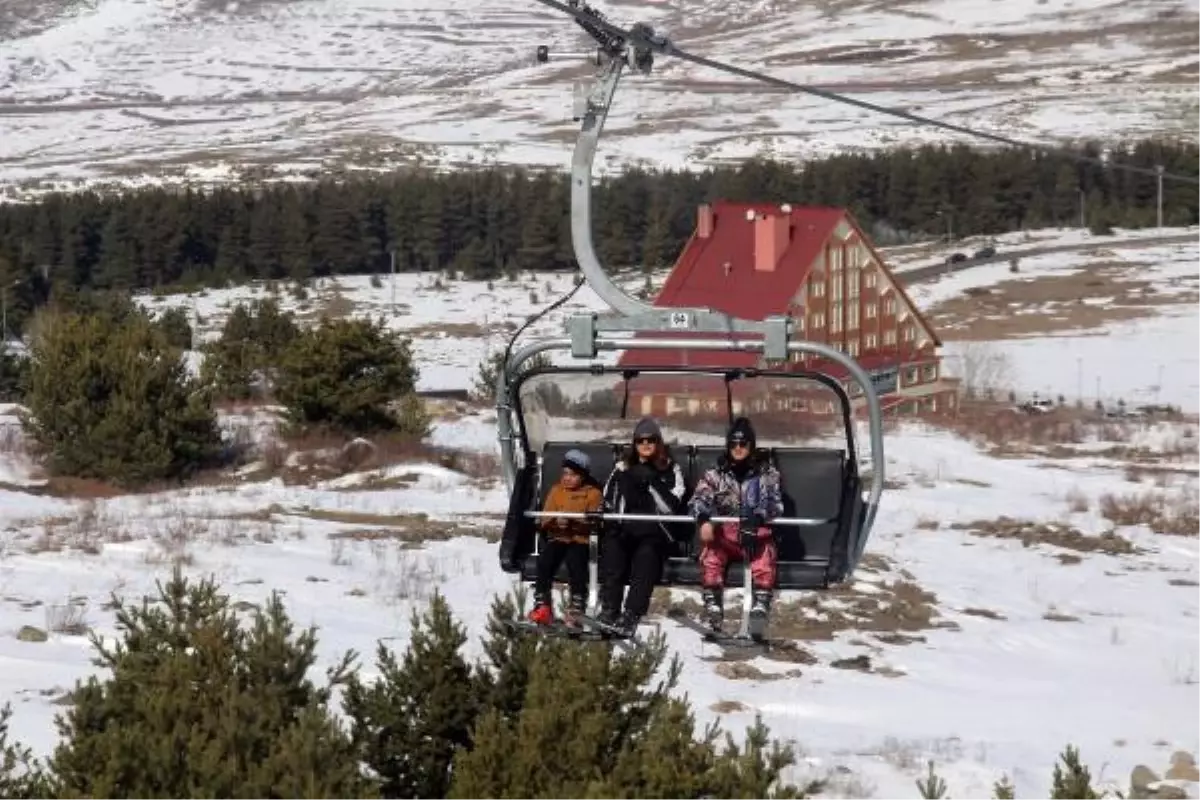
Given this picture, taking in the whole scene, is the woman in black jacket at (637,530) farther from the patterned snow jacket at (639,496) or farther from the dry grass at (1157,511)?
the dry grass at (1157,511)

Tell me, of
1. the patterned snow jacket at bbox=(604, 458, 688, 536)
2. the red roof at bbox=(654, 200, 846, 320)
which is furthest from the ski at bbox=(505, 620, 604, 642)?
the red roof at bbox=(654, 200, 846, 320)

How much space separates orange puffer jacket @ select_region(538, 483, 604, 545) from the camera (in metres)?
9.80

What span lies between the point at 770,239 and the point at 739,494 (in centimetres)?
2514

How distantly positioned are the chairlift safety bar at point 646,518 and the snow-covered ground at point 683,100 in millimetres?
103597

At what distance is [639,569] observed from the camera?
9.81m

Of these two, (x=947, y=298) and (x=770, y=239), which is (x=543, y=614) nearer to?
(x=770, y=239)

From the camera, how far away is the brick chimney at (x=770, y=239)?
33.7 m

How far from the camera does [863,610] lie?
1652cm

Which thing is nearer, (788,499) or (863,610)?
(788,499)

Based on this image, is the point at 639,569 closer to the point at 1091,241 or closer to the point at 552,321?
the point at 552,321

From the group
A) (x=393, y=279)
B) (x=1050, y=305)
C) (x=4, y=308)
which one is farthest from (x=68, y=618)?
(x=393, y=279)

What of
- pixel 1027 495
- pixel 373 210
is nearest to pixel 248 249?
pixel 373 210

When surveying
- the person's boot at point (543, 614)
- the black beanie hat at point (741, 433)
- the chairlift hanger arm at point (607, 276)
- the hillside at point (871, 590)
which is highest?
the chairlift hanger arm at point (607, 276)

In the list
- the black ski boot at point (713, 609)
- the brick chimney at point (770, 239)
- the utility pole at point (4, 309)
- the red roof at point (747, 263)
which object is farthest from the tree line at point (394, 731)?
the utility pole at point (4, 309)
